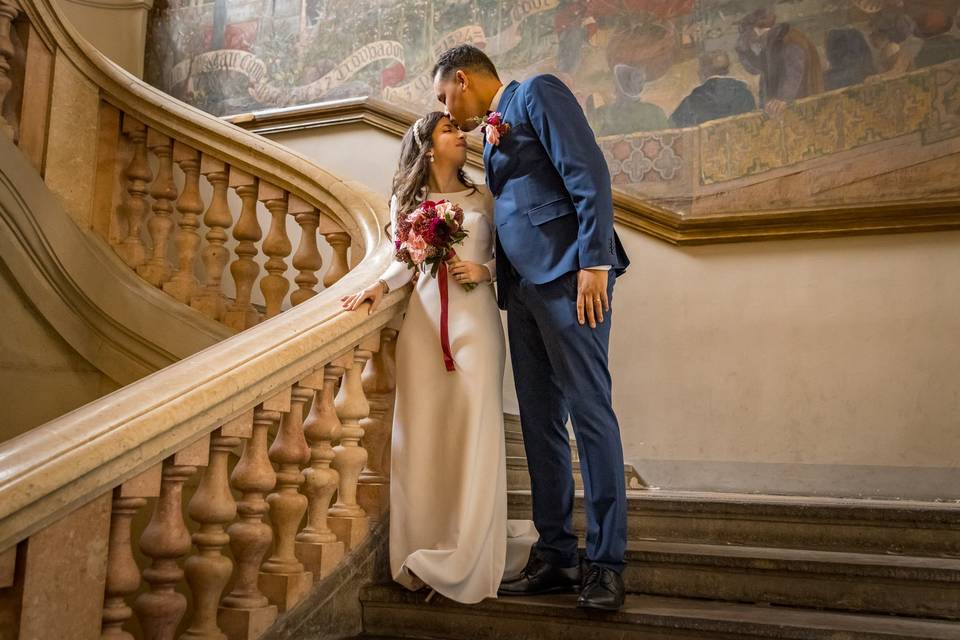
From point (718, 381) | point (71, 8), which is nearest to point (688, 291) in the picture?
point (718, 381)

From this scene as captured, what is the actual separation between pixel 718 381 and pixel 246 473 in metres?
2.91

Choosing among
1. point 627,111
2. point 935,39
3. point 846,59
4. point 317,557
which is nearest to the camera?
point 317,557

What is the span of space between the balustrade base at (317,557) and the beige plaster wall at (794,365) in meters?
2.41

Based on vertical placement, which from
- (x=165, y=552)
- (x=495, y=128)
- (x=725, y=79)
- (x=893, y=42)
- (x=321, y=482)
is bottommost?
(x=165, y=552)

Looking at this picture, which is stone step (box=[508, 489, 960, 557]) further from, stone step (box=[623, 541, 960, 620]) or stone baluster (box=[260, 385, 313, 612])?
stone baluster (box=[260, 385, 313, 612])

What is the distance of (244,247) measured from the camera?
3.89m

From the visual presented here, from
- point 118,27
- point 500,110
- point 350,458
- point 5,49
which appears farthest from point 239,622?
point 118,27

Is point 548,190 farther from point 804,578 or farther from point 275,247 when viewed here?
point 275,247

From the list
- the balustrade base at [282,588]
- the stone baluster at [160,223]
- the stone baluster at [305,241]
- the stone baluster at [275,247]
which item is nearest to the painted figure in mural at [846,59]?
the stone baluster at [305,241]

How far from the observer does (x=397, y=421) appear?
2826 mm

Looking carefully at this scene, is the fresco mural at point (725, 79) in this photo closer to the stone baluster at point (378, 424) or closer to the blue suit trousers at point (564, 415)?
the blue suit trousers at point (564, 415)

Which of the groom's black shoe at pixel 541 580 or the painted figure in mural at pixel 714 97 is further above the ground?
the painted figure in mural at pixel 714 97

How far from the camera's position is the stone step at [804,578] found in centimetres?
240

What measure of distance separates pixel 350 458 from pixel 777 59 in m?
3.29
